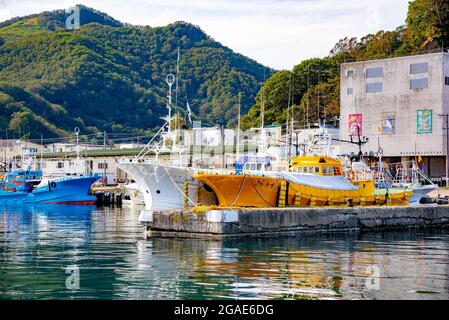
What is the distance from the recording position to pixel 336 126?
294ft

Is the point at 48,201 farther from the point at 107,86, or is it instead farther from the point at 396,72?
the point at 107,86

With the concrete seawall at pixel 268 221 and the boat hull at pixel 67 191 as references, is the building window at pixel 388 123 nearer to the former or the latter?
the boat hull at pixel 67 191

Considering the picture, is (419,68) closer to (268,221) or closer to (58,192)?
(58,192)

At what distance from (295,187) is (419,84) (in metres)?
35.4

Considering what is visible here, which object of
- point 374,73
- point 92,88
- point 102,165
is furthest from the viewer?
point 92,88

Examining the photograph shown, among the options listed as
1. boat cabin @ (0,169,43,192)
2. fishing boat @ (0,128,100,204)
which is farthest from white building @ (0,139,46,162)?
fishing boat @ (0,128,100,204)

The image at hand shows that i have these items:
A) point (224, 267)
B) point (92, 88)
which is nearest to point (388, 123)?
point (224, 267)

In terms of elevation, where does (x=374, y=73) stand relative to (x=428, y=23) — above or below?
below

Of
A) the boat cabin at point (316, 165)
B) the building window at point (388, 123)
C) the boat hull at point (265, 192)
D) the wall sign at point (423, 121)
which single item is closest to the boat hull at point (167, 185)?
the boat hull at point (265, 192)

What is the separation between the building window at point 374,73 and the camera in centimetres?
7162

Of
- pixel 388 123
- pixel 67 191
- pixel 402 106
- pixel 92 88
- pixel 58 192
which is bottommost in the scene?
pixel 58 192

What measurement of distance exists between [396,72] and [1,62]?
421 ft

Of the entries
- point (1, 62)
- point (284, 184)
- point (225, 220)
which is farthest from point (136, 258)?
point (1, 62)

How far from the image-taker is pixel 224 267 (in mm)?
22703
